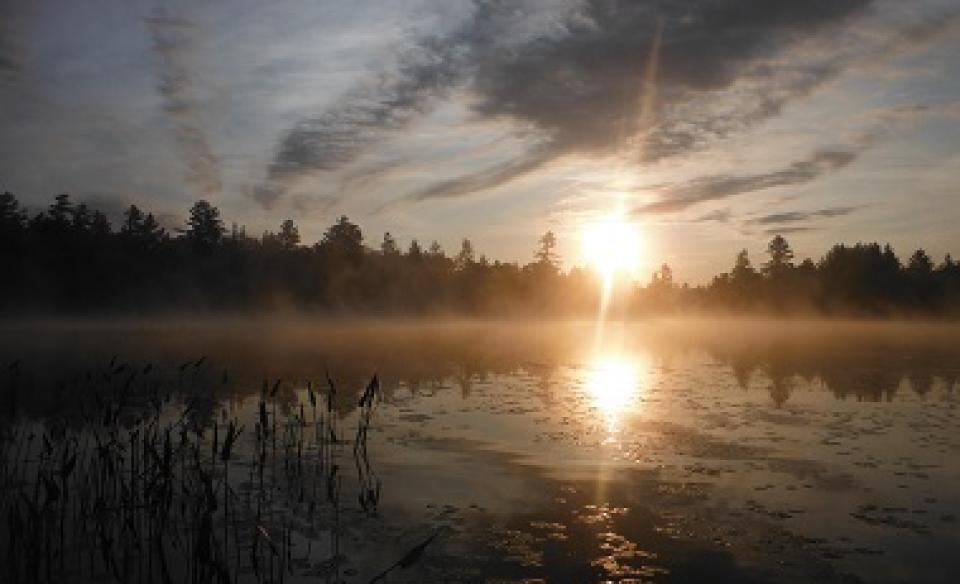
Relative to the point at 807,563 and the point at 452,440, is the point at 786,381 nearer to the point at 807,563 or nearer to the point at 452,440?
the point at 452,440

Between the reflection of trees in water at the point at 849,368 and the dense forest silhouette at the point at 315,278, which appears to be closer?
the reflection of trees in water at the point at 849,368

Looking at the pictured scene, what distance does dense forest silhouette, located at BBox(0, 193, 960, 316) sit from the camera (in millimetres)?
85875

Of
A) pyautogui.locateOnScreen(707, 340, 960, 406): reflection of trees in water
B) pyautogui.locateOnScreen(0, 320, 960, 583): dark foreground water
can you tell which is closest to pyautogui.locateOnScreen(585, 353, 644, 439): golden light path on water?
pyautogui.locateOnScreen(0, 320, 960, 583): dark foreground water

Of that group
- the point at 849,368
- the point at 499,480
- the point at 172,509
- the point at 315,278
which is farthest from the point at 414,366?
the point at 315,278

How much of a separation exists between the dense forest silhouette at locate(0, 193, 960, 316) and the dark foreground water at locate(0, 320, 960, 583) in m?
65.7

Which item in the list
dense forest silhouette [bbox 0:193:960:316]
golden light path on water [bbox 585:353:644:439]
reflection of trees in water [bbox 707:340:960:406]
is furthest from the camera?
dense forest silhouette [bbox 0:193:960:316]

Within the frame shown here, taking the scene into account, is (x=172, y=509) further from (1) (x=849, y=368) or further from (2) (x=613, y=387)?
(1) (x=849, y=368)

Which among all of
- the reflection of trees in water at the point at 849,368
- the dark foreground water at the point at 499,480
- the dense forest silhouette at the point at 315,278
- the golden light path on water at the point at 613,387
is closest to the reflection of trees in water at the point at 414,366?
the reflection of trees in water at the point at 849,368

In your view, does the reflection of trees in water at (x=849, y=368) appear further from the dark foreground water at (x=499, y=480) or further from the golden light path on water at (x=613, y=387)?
the golden light path on water at (x=613, y=387)

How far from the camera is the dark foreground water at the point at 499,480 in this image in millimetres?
9430

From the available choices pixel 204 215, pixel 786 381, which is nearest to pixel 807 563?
pixel 786 381

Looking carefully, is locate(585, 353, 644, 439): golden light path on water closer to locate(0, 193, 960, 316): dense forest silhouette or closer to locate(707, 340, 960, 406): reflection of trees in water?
locate(707, 340, 960, 406): reflection of trees in water

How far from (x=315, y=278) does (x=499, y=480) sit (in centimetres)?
10019

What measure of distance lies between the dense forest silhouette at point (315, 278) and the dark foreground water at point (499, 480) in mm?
65669
